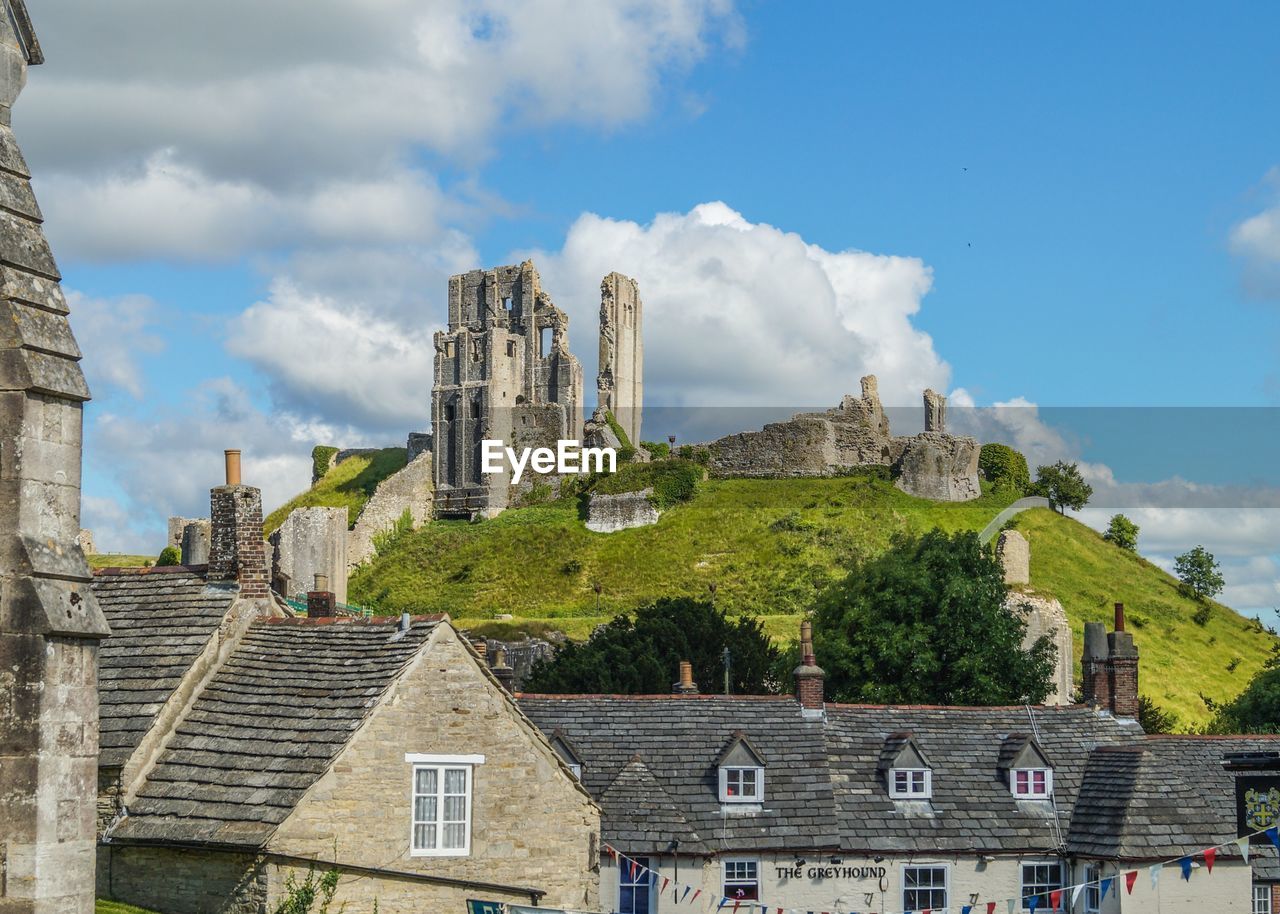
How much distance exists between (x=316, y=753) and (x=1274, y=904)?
18.3 meters

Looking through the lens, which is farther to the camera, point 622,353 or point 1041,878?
point 622,353

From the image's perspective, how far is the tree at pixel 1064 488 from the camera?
81.2 metres

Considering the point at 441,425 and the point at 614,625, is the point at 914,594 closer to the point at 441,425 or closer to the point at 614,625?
the point at 614,625

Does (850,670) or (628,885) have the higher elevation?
(850,670)

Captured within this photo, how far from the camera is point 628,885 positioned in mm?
27344

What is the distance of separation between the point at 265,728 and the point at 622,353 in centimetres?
7518

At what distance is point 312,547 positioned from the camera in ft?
245

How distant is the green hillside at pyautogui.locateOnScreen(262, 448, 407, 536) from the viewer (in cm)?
9456

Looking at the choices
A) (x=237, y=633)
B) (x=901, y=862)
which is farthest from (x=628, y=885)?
(x=237, y=633)

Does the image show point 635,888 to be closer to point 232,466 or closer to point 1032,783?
point 1032,783

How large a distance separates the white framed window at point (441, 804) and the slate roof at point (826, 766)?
6.49m

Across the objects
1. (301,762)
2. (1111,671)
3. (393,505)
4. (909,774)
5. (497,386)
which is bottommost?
(909,774)

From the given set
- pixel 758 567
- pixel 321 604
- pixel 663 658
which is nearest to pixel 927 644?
pixel 663 658

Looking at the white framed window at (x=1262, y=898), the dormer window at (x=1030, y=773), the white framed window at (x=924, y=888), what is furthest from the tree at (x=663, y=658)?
the white framed window at (x=1262, y=898)
